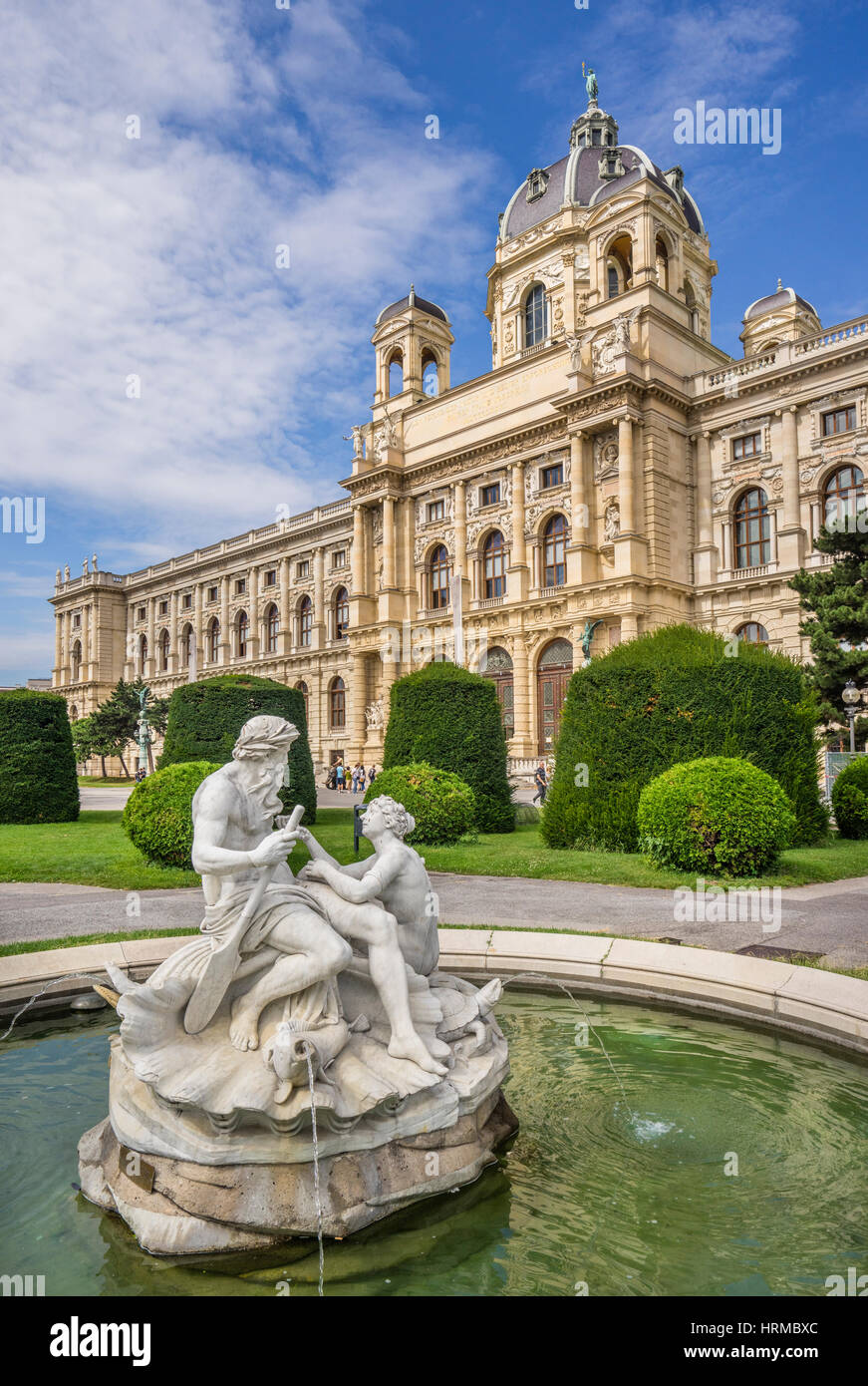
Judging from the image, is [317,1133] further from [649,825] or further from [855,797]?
[855,797]

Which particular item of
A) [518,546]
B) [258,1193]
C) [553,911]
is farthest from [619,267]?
[258,1193]

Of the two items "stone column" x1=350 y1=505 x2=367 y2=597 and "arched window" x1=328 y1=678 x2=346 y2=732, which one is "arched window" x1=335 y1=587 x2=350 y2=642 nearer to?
"arched window" x1=328 y1=678 x2=346 y2=732

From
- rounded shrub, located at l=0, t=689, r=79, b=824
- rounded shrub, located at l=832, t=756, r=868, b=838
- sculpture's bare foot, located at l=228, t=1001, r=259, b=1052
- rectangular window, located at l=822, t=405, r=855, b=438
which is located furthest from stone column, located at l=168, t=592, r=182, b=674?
sculpture's bare foot, located at l=228, t=1001, r=259, b=1052

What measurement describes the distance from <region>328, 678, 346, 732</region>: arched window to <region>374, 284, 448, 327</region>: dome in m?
21.4

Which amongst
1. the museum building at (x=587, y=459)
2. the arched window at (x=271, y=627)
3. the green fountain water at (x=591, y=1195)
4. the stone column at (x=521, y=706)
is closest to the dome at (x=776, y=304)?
the museum building at (x=587, y=459)

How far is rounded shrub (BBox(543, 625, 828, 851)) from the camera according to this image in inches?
527

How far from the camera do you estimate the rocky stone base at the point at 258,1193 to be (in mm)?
3109

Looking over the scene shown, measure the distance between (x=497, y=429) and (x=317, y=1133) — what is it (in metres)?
36.1

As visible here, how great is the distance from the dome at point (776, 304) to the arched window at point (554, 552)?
18.6m

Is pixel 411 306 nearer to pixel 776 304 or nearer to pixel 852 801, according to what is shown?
pixel 776 304

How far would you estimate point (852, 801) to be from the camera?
16281 mm

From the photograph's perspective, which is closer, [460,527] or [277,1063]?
[277,1063]

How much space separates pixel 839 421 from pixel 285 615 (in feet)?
118

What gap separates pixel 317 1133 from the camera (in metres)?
3.24
